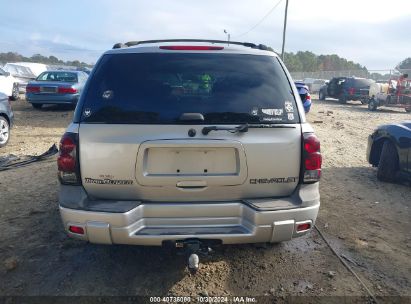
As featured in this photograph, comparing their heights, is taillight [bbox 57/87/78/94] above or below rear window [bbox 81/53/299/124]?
below

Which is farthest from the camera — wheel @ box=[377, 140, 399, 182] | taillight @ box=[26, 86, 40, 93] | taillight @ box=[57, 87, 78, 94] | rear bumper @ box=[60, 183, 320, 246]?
taillight @ box=[26, 86, 40, 93]

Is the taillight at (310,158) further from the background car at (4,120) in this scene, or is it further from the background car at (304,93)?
the background car at (4,120)

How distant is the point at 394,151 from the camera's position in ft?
19.6

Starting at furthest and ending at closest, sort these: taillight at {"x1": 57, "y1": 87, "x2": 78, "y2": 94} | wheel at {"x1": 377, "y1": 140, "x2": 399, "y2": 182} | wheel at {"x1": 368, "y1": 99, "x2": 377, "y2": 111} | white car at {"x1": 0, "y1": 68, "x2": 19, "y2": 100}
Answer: wheel at {"x1": 368, "y1": 99, "x2": 377, "y2": 111}
white car at {"x1": 0, "y1": 68, "x2": 19, "y2": 100}
taillight at {"x1": 57, "y1": 87, "x2": 78, "y2": 94}
wheel at {"x1": 377, "y1": 140, "x2": 399, "y2": 182}

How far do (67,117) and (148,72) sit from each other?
429 inches

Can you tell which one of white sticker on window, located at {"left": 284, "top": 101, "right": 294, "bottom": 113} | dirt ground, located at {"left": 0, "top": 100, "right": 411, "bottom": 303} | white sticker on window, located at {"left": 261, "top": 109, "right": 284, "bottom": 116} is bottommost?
dirt ground, located at {"left": 0, "top": 100, "right": 411, "bottom": 303}

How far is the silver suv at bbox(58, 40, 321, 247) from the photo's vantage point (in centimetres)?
273

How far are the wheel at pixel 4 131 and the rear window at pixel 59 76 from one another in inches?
236

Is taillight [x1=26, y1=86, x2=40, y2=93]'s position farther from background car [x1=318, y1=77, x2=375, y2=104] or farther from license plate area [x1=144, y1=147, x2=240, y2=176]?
background car [x1=318, y1=77, x2=375, y2=104]

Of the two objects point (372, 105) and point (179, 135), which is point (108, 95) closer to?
point (179, 135)

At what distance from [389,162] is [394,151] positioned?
0.65 feet

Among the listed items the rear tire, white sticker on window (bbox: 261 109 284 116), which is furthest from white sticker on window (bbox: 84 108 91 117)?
the rear tire

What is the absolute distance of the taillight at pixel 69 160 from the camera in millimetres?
2762

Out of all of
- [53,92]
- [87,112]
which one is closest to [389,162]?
[87,112]
